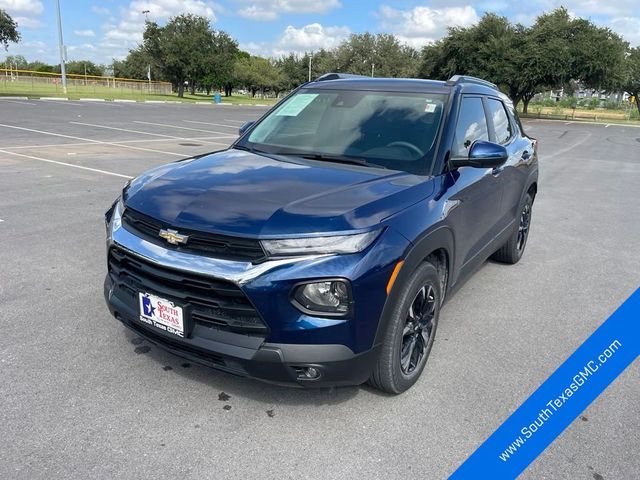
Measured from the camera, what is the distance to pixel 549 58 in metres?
44.7

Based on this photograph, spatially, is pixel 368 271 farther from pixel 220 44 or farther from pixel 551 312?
pixel 220 44

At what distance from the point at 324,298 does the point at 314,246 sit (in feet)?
0.81

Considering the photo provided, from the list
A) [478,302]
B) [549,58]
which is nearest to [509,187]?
[478,302]

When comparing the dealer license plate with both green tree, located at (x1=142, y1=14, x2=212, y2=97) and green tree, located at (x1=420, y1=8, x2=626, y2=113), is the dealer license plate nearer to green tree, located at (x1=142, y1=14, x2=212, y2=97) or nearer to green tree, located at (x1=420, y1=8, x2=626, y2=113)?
green tree, located at (x1=420, y1=8, x2=626, y2=113)

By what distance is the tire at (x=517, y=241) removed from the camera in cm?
548

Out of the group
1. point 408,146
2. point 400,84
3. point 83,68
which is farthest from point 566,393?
point 83,68

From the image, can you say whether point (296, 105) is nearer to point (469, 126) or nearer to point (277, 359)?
point (469, 126)

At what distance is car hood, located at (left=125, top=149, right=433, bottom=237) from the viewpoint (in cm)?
256

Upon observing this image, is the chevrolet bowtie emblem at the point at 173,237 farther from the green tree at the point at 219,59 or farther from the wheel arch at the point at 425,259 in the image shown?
the green tree at the point at 219,59

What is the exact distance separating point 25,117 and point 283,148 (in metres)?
20.0

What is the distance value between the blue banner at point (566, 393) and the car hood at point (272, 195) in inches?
43.6

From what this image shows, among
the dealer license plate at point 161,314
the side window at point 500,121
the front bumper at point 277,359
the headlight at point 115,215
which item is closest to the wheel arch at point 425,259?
the front bumper at point 277,359

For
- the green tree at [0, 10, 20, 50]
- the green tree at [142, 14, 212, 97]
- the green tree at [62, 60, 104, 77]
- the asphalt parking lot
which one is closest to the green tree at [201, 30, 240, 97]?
the green tree at [142, 14, 212, 97]

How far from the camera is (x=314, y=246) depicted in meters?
2.49
